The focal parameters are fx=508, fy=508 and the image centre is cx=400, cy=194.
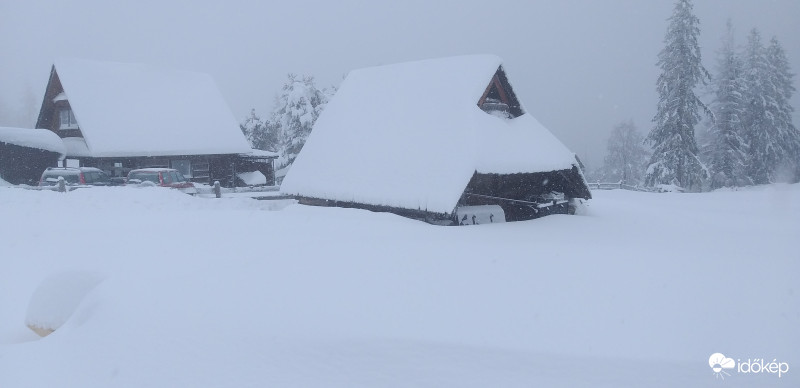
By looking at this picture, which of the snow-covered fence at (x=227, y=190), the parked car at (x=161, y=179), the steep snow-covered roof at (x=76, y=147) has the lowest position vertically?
the snow-covered fence at (x=227, y=190)

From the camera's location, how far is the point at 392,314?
18.7 ft

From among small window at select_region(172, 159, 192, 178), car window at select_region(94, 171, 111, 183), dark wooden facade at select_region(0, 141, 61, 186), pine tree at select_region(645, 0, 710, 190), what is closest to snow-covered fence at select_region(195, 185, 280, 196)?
car window at select_region(94, 171, 111, 183)

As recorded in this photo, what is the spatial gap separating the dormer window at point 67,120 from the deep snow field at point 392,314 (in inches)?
1000

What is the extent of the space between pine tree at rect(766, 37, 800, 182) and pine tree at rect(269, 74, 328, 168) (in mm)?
32367

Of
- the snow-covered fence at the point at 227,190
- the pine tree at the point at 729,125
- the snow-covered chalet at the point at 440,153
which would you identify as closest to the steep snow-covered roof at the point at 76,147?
the snow-covered fence at the point at 227,190

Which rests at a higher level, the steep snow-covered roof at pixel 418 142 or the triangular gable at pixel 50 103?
the triangular gable at pixel 50 103

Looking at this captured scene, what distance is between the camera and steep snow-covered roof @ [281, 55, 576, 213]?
46.6 ft

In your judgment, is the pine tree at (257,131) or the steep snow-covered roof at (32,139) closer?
the steep snow-covered roof at (32,139)

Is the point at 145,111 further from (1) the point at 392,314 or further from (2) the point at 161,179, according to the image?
(1) the point at 392,314

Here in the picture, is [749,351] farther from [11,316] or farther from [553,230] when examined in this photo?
[11,316]

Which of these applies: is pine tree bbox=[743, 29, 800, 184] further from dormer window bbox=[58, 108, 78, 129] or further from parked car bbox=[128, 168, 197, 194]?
dormer window bbox=[58, 108, 78, 129]

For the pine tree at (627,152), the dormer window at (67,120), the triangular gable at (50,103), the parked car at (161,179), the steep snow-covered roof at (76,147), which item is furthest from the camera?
the pine tree at (627,152)

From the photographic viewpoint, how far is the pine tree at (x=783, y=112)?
33.6 metres

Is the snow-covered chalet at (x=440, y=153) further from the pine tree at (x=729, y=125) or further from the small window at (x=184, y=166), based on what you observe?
the pine tree at (x=729, y=125)
